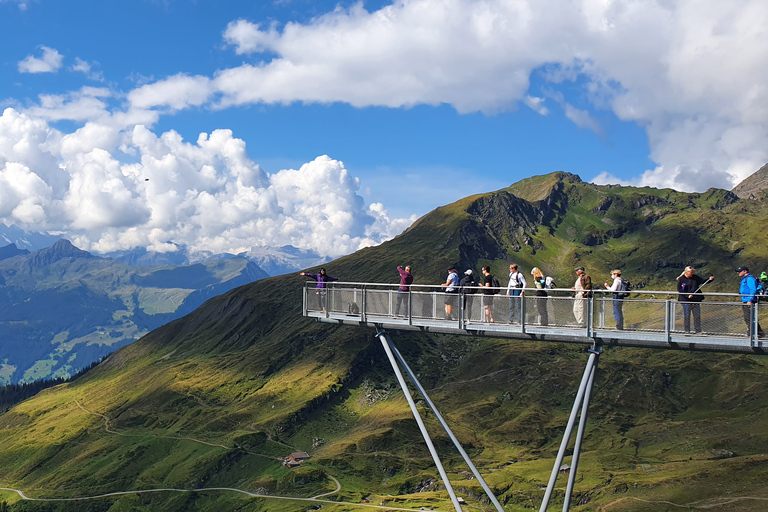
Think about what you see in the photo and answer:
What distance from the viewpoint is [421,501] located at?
5084 inches

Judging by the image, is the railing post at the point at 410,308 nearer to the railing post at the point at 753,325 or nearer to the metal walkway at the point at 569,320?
the metal walkway at the point at 569,320

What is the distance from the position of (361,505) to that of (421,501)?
1275cm

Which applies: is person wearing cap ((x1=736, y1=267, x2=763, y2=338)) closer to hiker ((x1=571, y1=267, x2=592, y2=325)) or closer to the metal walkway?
the metal walkway

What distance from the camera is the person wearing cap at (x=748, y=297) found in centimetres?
2266

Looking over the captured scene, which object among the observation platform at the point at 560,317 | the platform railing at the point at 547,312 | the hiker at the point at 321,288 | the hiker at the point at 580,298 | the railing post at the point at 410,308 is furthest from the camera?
the hiker at the point at 321,288

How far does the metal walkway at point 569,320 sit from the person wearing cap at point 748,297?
0.24 ft

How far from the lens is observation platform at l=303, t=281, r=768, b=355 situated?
2328 cm

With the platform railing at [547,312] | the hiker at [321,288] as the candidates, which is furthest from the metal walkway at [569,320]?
the hiker at [321,288]

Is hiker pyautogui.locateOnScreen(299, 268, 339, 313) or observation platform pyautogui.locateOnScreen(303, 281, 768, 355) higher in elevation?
hiker pyautogui.locateOnScreen(299, 268, 339, 313)

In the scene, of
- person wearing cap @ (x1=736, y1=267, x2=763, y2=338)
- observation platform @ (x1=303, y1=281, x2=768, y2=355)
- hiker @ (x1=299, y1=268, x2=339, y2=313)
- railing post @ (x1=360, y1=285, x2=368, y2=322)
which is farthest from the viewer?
hiker @ (x1=299, y1=268, x2=339, y2=313)

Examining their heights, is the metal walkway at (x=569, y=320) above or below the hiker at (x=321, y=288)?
below

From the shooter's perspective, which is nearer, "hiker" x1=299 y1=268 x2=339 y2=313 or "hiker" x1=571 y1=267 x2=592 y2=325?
"hiker" x1=571 y1=267 x2=592 y2=325

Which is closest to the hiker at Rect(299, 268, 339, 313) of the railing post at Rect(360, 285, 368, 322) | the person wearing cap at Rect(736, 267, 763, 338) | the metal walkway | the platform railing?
the platform railing

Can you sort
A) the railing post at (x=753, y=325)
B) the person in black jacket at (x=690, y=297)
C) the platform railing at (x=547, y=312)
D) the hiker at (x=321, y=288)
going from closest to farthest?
the railing post at (x=753, y=325) < the platform railing at (x=547, y=312) < the person in black jacket at (x=690, y=297) < the hiker at (x=321, y=288)
